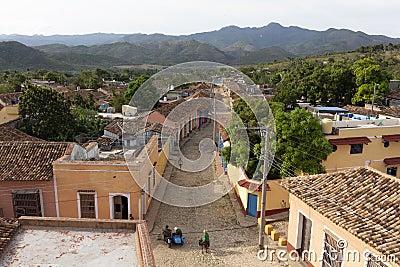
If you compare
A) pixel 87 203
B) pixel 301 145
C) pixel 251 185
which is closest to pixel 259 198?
pixel 251 185

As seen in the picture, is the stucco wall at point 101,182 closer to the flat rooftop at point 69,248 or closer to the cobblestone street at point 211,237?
the cobblestone street at point 211,237

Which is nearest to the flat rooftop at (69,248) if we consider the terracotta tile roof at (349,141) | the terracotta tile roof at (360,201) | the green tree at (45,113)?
the terracotta tile roof at (360,201)

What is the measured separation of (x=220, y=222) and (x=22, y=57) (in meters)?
90.0

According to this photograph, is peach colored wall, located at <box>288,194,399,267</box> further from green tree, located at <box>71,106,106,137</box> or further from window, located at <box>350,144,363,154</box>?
green tree, located at <box>71,106,106,137</box>

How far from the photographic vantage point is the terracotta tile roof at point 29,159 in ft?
37.6

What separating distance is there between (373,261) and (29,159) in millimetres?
10535

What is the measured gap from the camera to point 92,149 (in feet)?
46.5

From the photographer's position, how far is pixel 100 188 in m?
11.9

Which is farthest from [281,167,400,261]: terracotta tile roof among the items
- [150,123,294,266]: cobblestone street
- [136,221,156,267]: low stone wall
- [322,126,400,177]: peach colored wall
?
[322,126,400,177]: peach colored wall

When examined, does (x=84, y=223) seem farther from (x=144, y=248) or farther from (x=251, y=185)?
(x=251, y=185)

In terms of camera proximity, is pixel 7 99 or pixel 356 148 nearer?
pixel 356 148

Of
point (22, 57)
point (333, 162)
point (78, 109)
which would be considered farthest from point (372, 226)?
point (22, 57)

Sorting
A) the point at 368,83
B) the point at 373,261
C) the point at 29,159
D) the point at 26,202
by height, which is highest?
the point at 368,83

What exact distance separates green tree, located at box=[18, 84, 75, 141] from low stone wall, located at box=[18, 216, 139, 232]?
42.7 ft
